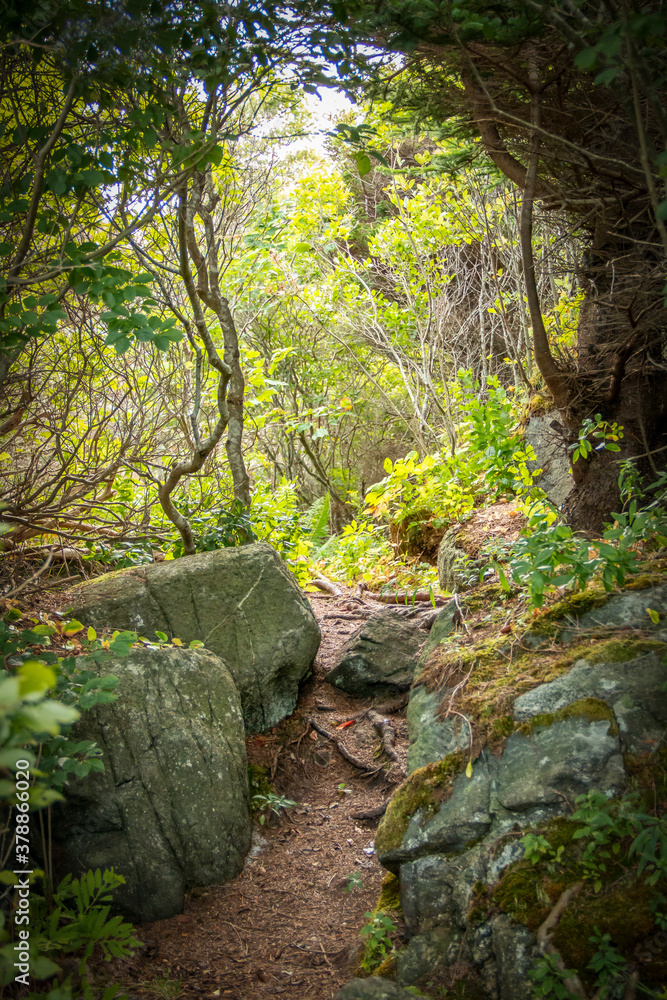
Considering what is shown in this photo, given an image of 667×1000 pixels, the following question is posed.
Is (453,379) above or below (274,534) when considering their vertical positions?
above

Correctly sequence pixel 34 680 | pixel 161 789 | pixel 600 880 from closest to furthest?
pixel 34 680 < pixel 600 880 < pixel 161 789

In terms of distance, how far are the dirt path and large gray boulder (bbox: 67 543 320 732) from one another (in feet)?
1.19

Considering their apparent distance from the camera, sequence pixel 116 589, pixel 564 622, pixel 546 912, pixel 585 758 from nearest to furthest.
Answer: pixel 546 912
pixel 585 758
pixel 564 622
pixel 116 589

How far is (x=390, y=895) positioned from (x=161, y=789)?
1392 mm

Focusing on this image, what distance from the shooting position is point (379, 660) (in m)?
5.07

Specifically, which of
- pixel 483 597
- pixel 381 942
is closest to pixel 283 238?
pixel 483 597

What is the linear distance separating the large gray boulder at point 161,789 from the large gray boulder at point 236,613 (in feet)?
2.09

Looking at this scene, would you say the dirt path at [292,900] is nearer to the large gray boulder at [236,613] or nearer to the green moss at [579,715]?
the large gray boulder at [236,613]

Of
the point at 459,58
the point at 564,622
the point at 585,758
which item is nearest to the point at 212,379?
the point at 459,58

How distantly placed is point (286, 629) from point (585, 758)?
260 cm

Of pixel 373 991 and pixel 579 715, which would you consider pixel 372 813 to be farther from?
pixel 579 715

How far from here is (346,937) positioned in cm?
315

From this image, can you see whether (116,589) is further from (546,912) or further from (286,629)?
(546,912)

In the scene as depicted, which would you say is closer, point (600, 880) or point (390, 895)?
point (600, 880)
